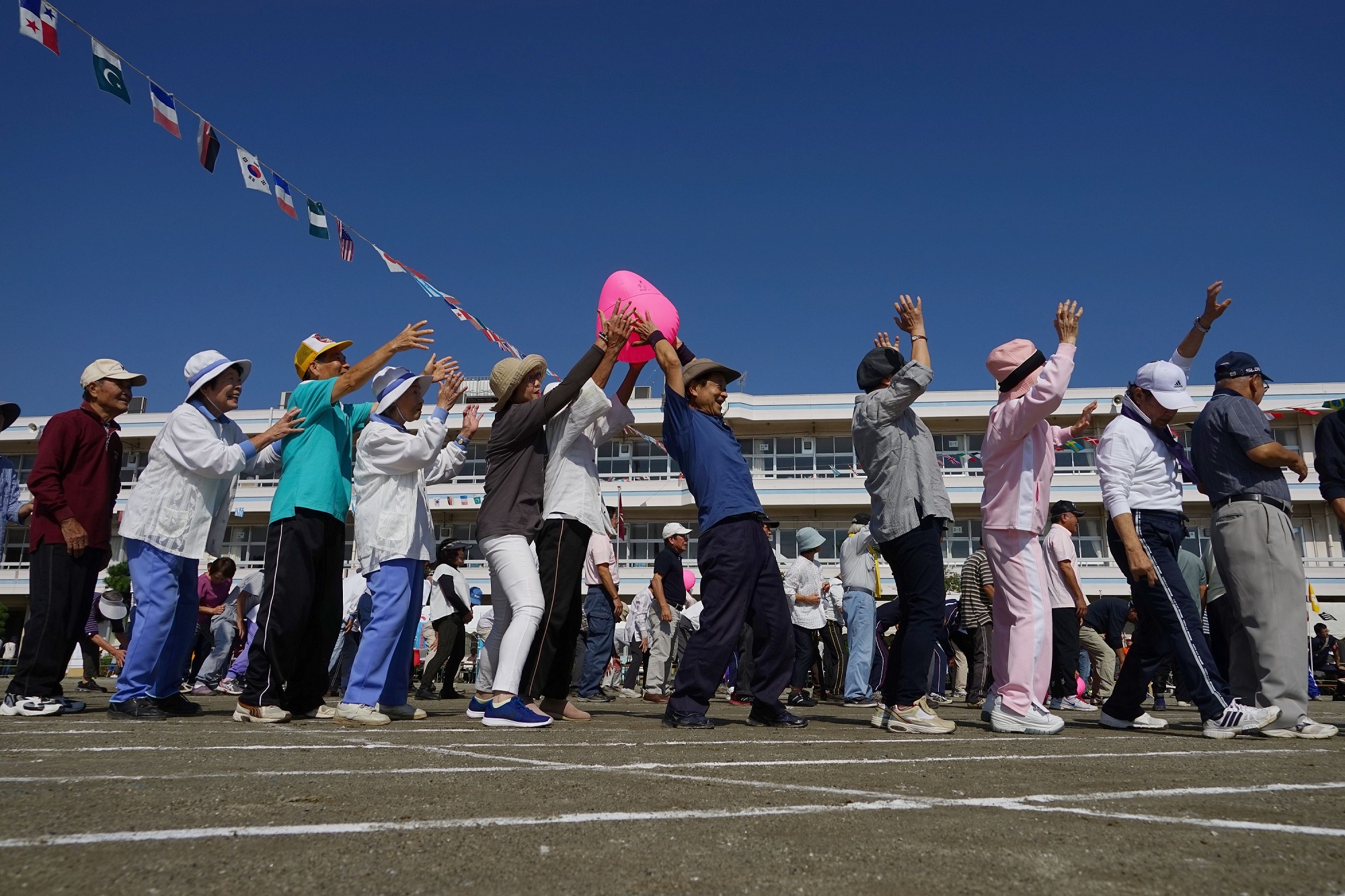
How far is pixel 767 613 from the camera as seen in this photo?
17.6 feet

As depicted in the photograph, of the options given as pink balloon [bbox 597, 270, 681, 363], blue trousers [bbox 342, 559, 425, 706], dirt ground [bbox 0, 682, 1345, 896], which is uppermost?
pink balloon [bbox 597, 270, 681, 363]

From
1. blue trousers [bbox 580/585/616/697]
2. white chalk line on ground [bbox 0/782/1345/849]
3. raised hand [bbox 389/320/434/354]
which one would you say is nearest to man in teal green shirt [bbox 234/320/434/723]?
raised hand [bbox 389/320/434/354]

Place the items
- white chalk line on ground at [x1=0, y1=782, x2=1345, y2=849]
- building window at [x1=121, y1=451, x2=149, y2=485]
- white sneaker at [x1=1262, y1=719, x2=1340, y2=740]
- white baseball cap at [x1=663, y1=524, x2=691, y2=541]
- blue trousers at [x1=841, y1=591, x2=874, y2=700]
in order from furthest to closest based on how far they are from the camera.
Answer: building window at [x1=121, y1=451, x2=149, y2=485] < white baseball cap at [x1=663, y1=524, x2=691, y2=541] < blue trousers at [x1=841, y1=591, x2=874, y2=700] < white sneaker at [x1=1262, y1=719, x2=1340, y2=740] < white chalk line on ground at [x1=0, y1=782, x2=1345, y2=849]

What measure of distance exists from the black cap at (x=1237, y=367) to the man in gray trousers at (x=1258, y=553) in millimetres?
16

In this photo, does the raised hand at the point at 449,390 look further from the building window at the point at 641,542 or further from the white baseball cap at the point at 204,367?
the building window at the point at 641,542

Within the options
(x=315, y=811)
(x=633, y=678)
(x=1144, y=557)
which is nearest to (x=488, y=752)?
(x=315, y=811)

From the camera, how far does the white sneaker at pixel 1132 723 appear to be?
227 inches

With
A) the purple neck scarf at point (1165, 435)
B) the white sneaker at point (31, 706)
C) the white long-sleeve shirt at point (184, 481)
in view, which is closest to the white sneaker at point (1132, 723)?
the purple neck scarf at point (1165, 435)

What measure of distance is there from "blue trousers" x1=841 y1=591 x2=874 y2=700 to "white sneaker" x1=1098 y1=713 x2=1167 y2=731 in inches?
166

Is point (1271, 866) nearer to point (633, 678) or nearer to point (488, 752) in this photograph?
point (488, 752)

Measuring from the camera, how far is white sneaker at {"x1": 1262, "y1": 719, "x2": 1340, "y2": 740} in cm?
487

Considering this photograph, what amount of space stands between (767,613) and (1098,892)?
3689mm

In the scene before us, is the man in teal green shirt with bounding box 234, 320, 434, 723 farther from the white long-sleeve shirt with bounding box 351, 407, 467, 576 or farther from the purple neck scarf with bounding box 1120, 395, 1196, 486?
the purple neck scarf with bounding box 1120, 395, 1196, 486

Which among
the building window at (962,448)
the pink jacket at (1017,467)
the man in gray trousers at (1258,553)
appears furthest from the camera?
the building window at (962,448)
